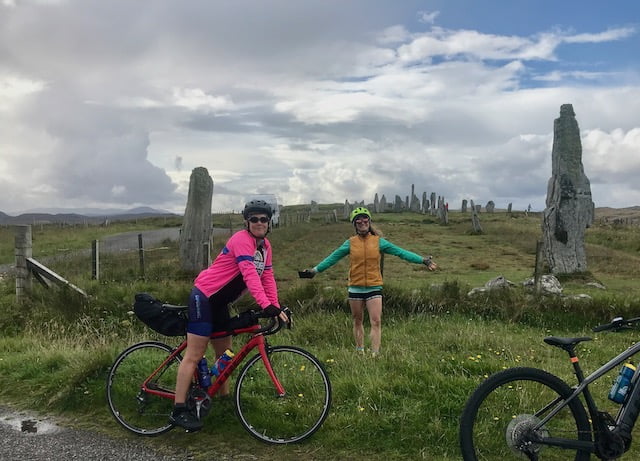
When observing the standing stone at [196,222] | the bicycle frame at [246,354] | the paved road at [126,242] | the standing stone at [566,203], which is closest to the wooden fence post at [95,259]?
the standing stone at [196,222]

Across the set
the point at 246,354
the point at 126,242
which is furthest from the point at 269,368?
the point at 126,242

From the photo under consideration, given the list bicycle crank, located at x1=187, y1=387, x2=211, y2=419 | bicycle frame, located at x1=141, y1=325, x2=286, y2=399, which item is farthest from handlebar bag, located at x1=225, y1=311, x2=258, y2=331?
bicycle crank, located at x1=187, y1=387, x2=211, y2=419

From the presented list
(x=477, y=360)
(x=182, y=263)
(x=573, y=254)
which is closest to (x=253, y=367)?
(x=477, y=360)

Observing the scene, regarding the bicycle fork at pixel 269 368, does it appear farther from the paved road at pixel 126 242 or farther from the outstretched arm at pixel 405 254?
the paved road at pixel 126 242

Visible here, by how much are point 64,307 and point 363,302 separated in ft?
21.2

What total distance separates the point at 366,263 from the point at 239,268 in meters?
2.84

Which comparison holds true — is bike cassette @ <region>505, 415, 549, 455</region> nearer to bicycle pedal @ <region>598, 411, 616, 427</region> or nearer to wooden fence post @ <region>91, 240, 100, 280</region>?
bicycle pedal @ <region>598, 411, 616, 427</region>

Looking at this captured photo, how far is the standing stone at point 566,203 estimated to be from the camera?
629 inches

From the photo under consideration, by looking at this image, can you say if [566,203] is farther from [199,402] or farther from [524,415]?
[199,402]

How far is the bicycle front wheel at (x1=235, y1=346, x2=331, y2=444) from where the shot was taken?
4844mm

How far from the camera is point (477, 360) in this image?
20.9 feet

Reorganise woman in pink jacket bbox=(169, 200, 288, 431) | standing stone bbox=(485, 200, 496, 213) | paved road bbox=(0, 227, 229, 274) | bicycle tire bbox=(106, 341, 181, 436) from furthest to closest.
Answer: standing stone bbox=(485, 200, 496, 213) → paved road bbox=(0, 227, 229, 274) → bicycle tire bbox=(106, 341, 181, 436) → woman in pink jacket bbox=(169, 200, 288, 431)

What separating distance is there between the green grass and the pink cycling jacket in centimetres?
124

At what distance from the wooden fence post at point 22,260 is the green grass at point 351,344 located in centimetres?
31
